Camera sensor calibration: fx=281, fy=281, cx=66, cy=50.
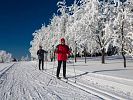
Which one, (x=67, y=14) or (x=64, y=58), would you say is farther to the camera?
(x=67, y=14)

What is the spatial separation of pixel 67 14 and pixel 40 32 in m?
31.4

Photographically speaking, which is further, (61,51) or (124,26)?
(124,26)

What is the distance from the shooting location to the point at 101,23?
3478 centimetres

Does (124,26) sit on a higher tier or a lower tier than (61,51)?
higher

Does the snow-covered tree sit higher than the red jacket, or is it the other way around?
the snow-covered tree

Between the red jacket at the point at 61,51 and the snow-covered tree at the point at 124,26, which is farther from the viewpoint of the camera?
the snow-covered tree at the point at 124,26

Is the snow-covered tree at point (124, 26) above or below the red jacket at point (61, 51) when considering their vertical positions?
above

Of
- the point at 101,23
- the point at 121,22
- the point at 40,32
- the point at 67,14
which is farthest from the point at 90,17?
the point at 40,32

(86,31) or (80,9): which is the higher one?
(80,9)

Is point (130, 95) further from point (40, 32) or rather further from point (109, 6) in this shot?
point (40, 32)

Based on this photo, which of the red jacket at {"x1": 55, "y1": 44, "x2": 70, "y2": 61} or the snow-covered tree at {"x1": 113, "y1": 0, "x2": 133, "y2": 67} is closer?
the red jacket at {"x1": 55, "y1": 44, "x2": 70, "y2": 61}

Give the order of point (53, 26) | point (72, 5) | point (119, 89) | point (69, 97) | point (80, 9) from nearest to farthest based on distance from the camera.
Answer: point (69, 97) → point (119, 89) → point (80, 9) → point (72, 5) → point (53, 26)


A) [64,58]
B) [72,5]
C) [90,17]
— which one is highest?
[72,5]

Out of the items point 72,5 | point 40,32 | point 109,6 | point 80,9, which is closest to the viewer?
point 109,6
